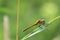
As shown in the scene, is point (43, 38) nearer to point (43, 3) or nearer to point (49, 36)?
point (49, 36)

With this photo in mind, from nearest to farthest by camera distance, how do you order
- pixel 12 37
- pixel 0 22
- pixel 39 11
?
pixel 12 37 → pixel 0 22 → pixel 39 11

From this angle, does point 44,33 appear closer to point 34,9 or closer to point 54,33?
point 54,33

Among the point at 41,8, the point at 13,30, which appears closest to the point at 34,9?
the point at 41,8

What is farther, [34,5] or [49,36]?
[34,5]

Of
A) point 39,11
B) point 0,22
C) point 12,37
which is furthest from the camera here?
point 39,11

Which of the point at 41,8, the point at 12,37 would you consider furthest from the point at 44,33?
the point at 41,8

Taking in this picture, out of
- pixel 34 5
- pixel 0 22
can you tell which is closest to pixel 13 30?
pixel 0 22

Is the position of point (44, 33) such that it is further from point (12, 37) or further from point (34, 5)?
point (34, 5)

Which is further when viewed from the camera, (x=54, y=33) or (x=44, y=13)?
(x=44, y=13)
